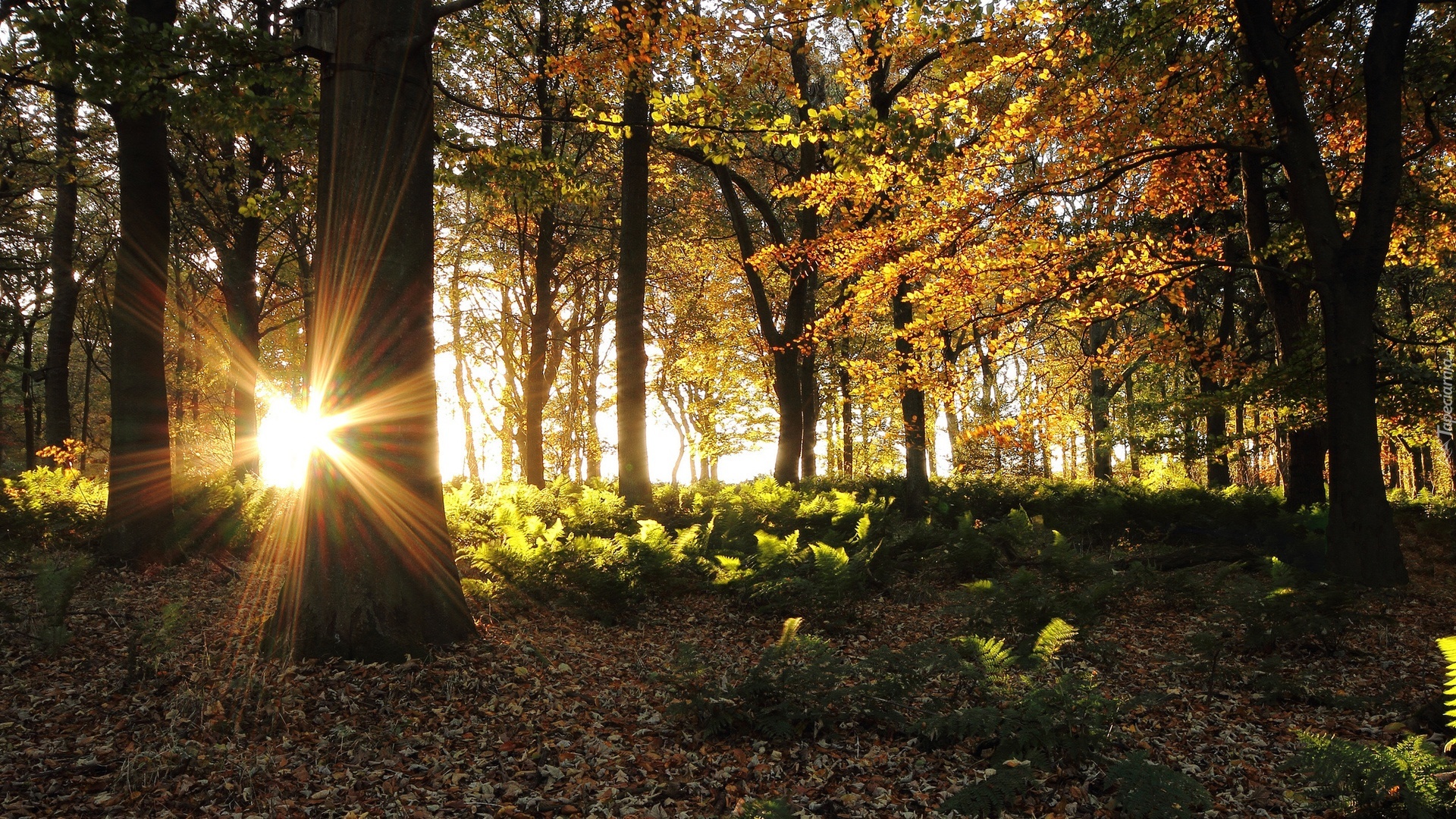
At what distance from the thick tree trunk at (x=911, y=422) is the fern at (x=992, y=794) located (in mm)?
8002

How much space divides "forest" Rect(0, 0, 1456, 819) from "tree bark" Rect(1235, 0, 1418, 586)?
5 centimetres

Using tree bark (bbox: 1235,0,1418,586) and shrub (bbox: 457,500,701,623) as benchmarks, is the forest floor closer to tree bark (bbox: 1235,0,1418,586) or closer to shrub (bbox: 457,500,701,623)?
shrub (bbox: 457,500,701,623)

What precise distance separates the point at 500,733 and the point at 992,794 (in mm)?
2560

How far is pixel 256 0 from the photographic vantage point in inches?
453

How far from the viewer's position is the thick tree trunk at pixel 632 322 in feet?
37.1

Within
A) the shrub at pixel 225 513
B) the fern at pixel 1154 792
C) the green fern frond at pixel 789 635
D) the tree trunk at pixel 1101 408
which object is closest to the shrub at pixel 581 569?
the green fern frond at pixel 789 635

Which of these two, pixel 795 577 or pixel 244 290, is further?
pixel 244 290

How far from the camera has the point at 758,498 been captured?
40.2 ft

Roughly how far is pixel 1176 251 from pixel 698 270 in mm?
14202

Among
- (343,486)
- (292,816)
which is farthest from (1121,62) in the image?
(292,816)

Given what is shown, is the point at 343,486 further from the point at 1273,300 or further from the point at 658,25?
the point at 1273,300

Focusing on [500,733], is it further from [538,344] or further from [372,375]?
[538,344]

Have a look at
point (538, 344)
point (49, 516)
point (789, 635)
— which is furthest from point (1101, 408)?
point (49, 516)

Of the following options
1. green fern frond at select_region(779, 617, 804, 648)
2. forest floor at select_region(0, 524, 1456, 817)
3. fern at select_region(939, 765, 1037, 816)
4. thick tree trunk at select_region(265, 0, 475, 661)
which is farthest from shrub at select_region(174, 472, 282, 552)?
fern at select_region(939, 765, 1037, 816)
